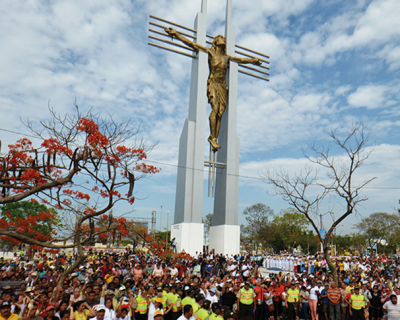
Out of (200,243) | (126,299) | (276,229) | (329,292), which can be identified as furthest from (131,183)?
(276,229)

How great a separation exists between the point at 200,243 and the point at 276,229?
92.7 ft

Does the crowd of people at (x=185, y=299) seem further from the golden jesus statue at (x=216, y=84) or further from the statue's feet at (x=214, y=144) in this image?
the golden jesus statue at (x=216, y=84)

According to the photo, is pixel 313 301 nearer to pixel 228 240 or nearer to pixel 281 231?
pixel 228 240

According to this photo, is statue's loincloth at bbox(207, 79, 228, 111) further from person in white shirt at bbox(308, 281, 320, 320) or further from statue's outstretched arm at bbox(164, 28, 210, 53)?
person in white shirt at bbox(308, 281, 320, 320)

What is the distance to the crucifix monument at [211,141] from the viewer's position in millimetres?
25703

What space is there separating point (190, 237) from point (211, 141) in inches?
337

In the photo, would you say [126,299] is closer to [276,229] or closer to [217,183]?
[217,183]

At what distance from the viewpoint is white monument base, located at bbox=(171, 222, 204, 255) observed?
976 inches

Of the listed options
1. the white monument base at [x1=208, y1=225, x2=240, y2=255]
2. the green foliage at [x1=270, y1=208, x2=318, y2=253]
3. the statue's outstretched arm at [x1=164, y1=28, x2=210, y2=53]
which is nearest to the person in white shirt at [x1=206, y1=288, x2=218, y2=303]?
the white monument base at [x1=208, y1=225, x2=240, y2=255]

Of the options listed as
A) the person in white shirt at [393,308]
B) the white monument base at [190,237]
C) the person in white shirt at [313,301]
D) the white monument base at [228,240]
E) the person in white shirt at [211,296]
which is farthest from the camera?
the white monument base at [228,240]

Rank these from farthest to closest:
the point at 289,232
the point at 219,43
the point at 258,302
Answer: the point at 289,232 < the point at 219,43 < the point at 258,302

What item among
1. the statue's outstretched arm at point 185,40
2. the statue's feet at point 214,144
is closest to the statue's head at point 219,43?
the statue's outstretched arm at point 185,40

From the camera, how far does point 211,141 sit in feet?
92.5

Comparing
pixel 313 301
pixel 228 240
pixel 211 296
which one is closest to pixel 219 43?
pixel 228 240
